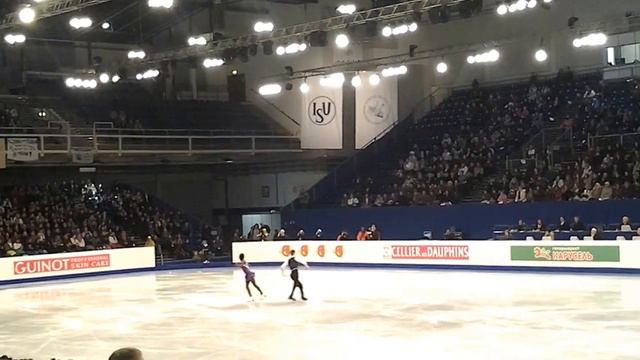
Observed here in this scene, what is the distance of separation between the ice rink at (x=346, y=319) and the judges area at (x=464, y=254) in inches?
32.4

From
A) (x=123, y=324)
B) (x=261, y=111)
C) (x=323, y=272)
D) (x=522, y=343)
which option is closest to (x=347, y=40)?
(x=323, y=272)

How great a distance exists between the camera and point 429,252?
2923 cm

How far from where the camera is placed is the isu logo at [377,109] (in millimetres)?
37562

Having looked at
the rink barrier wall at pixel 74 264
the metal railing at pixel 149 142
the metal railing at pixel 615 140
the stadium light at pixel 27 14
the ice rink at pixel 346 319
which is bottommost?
the ice rink at pixel 346 319

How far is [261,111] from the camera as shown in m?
43.6

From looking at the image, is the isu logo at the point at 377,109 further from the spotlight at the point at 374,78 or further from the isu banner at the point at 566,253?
the isu banner at the point at 566,253

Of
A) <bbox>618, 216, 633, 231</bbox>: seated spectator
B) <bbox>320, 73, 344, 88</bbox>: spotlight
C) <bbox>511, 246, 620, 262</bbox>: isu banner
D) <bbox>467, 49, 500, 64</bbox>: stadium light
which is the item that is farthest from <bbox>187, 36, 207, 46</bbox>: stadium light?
<bbox>618, 216, 633, 231</bbox>: seated spectator

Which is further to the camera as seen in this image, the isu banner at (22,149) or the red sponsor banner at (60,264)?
the isu banner at (22,149)

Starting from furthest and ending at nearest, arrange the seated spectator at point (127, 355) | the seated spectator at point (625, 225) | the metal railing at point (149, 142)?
the metal railing at point (149, 142)
the seated spectator at point (625, 225)
the seated spectator at point (127, 355)

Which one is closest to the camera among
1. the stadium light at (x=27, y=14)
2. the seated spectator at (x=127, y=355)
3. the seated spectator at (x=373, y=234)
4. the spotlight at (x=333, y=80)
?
the seated spectator at (x=127, y=355)

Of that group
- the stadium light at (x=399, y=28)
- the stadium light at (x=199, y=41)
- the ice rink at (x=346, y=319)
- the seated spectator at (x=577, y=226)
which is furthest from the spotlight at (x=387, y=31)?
the seated spectator at (x=577, y=226)

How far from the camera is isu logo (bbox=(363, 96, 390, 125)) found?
123 feet

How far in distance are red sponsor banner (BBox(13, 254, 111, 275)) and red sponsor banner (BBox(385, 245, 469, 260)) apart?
1042 cm

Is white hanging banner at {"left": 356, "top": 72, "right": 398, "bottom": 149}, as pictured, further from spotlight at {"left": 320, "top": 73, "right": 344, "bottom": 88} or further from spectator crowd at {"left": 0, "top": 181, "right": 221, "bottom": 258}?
spectator crowd at {"left": 0, "top": 181, "right": 221, "bottom": 258}
